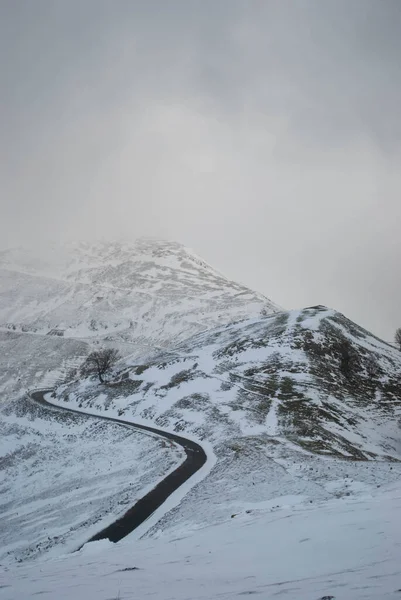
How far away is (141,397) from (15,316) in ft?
533

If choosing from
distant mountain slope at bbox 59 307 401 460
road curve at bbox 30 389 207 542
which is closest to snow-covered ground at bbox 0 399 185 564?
road curve at bbox 30 389 207 542

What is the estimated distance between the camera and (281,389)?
184 feet

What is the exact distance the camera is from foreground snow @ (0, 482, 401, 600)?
6.21 metres

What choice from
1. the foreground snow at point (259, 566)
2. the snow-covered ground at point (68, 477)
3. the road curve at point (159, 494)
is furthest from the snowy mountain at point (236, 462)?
the road curve at point (159, 494)

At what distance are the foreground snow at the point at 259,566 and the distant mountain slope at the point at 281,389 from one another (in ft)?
84.7

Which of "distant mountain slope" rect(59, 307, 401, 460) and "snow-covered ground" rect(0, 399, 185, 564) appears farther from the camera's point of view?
"distant mountain slope" rect(59, 307, 401, 460)

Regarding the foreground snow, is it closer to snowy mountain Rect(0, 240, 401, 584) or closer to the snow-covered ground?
snowy mountain Rect(0, 240, 401, 584)

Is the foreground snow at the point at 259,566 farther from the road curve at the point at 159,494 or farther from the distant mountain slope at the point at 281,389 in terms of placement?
the distant mountain slope at the point at 281,389

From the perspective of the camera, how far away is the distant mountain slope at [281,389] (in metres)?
43.5

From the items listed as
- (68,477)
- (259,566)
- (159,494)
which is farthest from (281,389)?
(259,566)

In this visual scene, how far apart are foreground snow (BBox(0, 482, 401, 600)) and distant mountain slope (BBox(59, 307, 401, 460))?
25.8 m

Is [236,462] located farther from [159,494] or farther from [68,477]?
[68,477]

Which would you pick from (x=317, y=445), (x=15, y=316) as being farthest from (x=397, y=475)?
(x=15, y=316)

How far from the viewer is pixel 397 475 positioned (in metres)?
24.2
